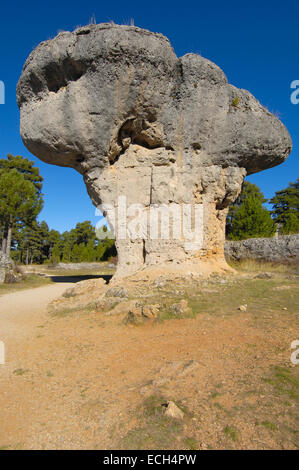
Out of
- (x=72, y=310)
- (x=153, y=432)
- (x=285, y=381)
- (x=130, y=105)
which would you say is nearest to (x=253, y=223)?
(x=130, y=105)

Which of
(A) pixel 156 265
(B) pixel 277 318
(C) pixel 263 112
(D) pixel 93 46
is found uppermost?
(D) pixel 93 46

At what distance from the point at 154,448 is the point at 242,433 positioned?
0.65m

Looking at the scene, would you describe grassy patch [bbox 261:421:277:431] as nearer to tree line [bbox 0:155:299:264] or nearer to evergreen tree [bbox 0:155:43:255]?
tree line [bbox 0:155:299:264]

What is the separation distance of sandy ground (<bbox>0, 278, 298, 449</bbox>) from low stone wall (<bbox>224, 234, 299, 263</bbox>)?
7.61 metres

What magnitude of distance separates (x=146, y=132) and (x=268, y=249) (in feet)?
24.6

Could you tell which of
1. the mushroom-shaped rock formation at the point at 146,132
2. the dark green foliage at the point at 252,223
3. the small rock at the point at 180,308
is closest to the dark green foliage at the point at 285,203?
the dark green foliage at the point at 252,223

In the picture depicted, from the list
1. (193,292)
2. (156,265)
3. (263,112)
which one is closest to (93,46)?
(263,112)

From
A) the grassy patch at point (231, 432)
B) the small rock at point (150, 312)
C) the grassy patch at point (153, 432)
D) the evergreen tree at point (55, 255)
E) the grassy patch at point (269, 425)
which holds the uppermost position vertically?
the evergreen tree at point (55, 255)

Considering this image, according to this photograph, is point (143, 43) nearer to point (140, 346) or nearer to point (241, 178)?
point (241, 178)

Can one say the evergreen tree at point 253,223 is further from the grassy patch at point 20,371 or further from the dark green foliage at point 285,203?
the grassy patch at point 20,371

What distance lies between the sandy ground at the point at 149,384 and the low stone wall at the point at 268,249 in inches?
300

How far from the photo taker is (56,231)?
40.2m

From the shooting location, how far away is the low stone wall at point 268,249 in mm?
11297

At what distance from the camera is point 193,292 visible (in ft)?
20.4
